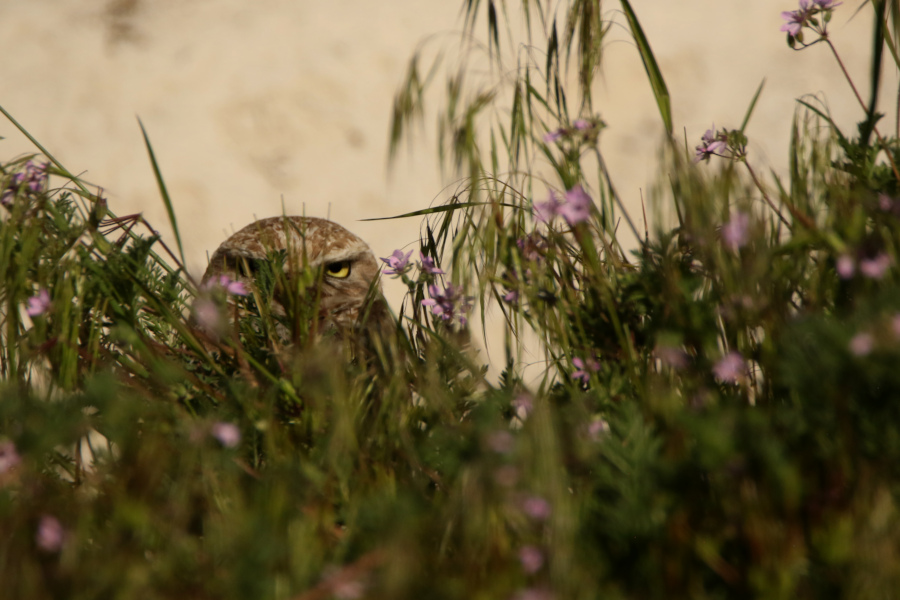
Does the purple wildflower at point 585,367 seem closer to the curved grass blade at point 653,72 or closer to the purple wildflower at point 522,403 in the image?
the purple wildflower at point 522,403

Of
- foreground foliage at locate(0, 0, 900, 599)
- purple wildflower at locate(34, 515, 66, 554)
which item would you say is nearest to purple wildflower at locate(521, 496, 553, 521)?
foreground foliage at locate(0, 0, 900, 599)

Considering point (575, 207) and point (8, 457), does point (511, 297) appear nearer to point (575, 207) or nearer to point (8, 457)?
point (575, 207)

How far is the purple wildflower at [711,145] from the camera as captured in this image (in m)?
0.98

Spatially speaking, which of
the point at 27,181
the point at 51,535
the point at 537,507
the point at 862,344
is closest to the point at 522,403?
the point at 537,507

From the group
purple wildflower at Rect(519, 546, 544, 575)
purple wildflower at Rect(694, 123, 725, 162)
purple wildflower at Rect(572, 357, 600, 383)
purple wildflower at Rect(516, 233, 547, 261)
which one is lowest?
purple wildflower at Rect(519, 546, 544, 575)

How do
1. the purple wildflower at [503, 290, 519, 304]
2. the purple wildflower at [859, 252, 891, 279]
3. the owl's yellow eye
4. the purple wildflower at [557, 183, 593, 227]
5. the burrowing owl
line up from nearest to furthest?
the purple wildflower at [859, 252, 891, 279] < the purple wildflower at [557, 183, 593, 227] < the purple wildflower at [503, 290, 519, 304] < the burrowing owl < the owl's yellow eye

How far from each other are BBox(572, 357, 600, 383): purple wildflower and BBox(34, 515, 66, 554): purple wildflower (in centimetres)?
53

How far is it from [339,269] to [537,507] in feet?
5.09

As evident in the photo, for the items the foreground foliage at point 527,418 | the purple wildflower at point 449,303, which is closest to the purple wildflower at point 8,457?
the foreground foliage at point 527,418

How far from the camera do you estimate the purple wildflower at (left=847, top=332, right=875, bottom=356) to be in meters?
0.52

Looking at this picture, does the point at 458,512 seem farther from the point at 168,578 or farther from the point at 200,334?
the point at 200,334

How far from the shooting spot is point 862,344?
525mm

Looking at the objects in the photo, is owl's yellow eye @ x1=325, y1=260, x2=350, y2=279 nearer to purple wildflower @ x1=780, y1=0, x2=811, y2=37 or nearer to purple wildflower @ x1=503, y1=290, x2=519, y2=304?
purple wildflower @ x1=503, y1=290, x2=519, y2=304

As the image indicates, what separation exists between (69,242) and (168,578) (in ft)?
1.80
